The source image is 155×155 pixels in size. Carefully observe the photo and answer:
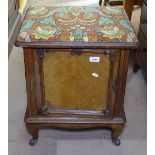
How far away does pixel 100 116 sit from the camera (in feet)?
4.67

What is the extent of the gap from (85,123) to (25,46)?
0.50m

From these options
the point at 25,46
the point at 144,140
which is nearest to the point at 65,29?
the point at 25,46

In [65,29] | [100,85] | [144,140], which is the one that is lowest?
[144,140]

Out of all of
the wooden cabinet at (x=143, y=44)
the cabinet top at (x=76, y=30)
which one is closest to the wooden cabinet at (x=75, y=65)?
the cabinet top at (x=76, y=30)

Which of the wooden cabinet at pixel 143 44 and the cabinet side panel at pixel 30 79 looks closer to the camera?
the cabinet side panel at pixel 30 79

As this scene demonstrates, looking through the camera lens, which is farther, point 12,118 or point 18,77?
point 18,77

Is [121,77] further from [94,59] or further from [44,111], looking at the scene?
[44,111]

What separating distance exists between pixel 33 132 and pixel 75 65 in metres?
0.45

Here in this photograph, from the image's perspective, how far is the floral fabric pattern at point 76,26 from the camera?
47.7 inches

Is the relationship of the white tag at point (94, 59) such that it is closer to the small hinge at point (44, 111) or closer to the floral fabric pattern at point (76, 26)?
the floral fabric pattern at point (76, 26)

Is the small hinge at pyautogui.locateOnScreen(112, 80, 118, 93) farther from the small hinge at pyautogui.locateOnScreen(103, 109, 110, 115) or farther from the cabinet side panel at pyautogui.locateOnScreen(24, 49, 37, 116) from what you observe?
the cabinet side panel at pyautogui.locateOnScreen(24, 49, 37, 116)

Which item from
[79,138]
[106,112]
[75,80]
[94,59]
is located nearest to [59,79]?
[75,80]
